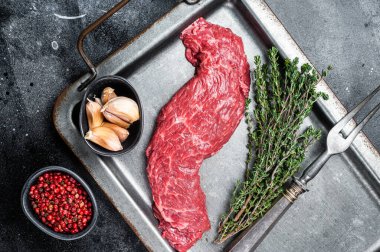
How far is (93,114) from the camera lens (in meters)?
2.28

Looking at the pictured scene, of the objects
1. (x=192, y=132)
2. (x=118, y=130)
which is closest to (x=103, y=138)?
(x=118, y=130)

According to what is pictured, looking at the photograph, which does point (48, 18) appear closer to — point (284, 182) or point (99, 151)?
point (99, 151)

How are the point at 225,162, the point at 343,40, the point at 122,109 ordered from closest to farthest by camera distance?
the point at 122,109 < the point at 225,162 < the point at 343,40

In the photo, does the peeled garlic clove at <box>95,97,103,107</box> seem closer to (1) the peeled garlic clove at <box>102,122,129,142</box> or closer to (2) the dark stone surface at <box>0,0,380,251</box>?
(1) the peeled garlic clove at <box>102,122,129,142</box>

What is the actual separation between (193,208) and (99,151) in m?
0.56

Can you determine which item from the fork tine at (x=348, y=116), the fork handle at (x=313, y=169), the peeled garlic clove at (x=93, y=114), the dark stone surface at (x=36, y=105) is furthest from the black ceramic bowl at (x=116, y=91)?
the fork tine at (x=348, y=116)

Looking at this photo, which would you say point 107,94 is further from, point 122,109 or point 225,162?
point 225,162

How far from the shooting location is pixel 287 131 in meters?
2.36

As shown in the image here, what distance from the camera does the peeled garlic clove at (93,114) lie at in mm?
2262

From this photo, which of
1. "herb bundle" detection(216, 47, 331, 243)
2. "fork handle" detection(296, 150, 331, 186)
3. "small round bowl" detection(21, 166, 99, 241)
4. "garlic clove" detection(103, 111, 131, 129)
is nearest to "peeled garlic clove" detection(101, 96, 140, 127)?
"garlic clove" detection(103, 111, 131, 129)

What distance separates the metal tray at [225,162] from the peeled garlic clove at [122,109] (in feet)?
0.55

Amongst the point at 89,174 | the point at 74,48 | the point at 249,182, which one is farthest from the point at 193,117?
the point at 74,48

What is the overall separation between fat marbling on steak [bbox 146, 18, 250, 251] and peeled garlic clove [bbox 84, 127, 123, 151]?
0.20m

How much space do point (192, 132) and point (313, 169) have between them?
65 cm
